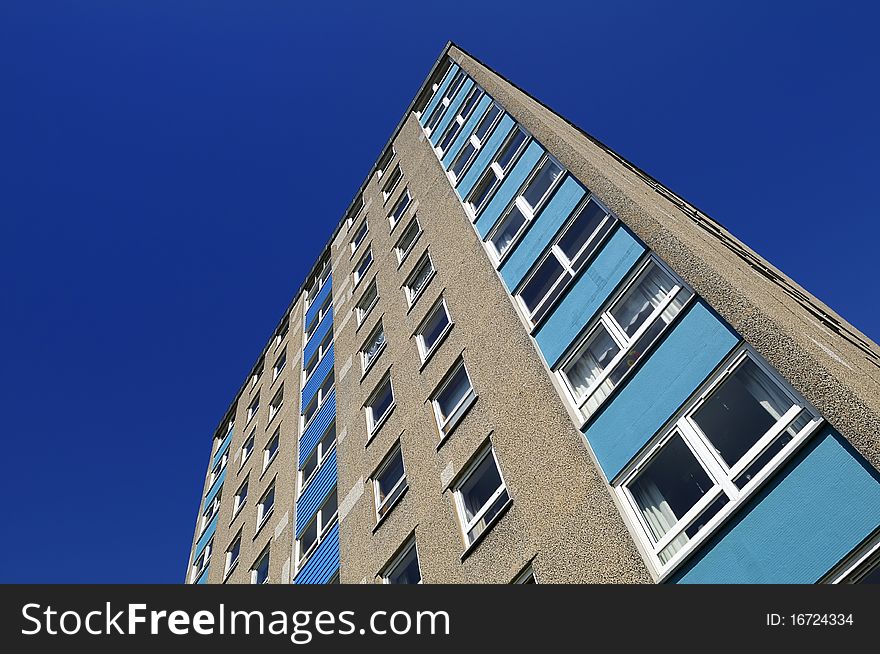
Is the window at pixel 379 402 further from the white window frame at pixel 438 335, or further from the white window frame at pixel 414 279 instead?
the white window frame at pixel 414 279

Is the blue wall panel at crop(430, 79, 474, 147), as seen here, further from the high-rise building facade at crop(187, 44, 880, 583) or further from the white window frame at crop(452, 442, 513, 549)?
the white window frame at crop(452, 442, 513, 549)

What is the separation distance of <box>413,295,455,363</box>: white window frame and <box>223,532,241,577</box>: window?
32.6ft

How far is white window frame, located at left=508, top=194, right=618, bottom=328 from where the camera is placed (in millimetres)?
A: 11719

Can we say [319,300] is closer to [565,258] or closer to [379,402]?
[379,402]

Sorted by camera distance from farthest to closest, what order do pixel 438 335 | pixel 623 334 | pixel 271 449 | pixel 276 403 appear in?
1. pixel 276 403
2. pixel 271 449
3. pixel 438 335
4. pixel 623 334

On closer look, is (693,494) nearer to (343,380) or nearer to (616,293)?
(616,293)

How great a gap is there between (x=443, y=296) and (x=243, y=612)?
1053cm

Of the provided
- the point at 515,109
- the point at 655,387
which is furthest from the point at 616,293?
the point at 515,109

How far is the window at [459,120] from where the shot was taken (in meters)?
22.4

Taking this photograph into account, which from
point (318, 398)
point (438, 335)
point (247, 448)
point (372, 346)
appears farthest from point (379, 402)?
point (247, 448)

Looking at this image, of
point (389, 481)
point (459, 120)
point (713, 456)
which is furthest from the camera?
point (459, 120)

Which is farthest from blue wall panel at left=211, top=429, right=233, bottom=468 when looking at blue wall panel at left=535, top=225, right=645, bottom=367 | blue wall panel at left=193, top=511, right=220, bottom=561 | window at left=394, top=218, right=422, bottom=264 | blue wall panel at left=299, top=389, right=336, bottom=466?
blue wall panel at left=535, top=225, right=645, bottom=367

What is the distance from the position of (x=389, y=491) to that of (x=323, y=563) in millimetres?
2414

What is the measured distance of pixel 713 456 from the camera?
7.75 m
